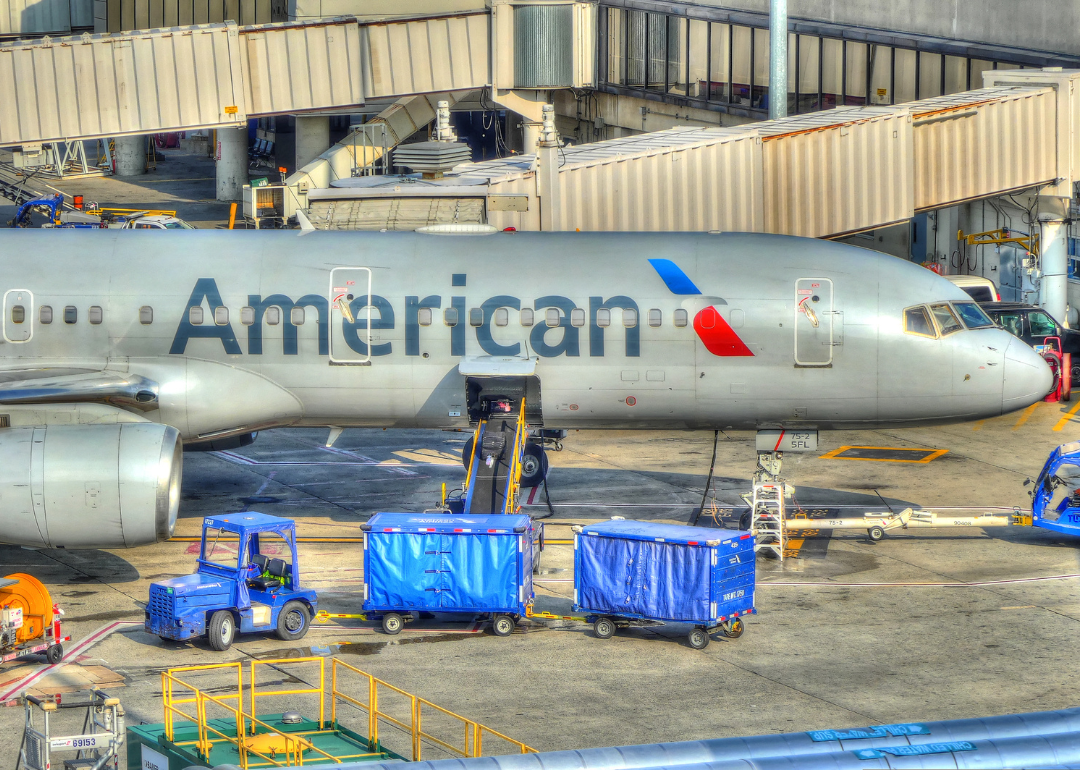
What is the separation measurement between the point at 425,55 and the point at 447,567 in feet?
129

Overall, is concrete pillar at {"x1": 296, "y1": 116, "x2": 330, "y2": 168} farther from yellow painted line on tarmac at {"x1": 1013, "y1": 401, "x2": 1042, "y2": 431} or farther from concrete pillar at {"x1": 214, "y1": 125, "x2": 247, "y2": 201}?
yellow painted line on tarmac at {"x1": 1013, "y1": 401, "x2": 1042, "y2": 431}

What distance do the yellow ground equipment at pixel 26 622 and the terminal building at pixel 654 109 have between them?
1449 centimetres

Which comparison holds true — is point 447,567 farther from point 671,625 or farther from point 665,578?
point 671,625

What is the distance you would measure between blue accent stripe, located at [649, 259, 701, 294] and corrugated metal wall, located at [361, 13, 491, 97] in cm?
3201

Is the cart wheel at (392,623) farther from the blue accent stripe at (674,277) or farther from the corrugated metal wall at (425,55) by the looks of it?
the corrugated metal wall at (425,55)

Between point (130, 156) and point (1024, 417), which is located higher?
point (130, 156)

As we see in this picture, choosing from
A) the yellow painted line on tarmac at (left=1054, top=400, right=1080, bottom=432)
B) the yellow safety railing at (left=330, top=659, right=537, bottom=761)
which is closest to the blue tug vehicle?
the yellow safety railing at (left=330, top=659, right=537, bottom=761)

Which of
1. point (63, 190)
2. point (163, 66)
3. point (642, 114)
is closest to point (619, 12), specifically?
point (642, 114)

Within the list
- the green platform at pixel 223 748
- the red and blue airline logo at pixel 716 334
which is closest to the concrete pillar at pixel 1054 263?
the red and blue airline logo at pixel 716 334

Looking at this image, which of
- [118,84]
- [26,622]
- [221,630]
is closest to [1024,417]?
[221,630]

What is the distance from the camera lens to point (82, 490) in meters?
27.2

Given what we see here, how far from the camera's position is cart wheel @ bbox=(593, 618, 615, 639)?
25641 millimetres

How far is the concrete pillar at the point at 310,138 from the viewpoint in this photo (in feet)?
244

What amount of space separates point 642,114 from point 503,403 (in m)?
41.1
